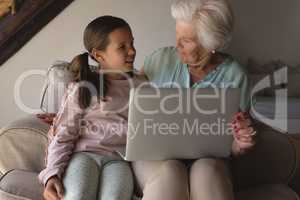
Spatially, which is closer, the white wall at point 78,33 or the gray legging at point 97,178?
the gray legging at point 97,178

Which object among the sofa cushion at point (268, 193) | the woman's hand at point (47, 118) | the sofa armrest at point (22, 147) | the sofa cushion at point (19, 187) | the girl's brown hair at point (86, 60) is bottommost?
the sofa cushion at point (268, 193)

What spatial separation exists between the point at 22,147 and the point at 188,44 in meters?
0.71

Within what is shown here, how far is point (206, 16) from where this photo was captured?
1.53 meters

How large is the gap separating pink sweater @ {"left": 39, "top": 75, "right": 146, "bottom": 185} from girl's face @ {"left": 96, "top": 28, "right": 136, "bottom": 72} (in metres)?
0.06

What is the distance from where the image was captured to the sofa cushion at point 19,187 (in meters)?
1.38

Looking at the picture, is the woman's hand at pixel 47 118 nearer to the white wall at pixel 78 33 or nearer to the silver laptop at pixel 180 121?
the silver laptop at pixel 180 121

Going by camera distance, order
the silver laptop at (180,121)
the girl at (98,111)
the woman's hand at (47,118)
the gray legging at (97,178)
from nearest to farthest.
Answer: the silver laptop at (180,121), the gray legging at (97,178), the girl at (98,111), the woman's hand at (47,118)

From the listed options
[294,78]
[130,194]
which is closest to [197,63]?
[130,194]

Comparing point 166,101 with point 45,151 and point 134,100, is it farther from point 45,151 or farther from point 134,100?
point 45,151

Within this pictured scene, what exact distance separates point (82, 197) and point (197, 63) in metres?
0.66

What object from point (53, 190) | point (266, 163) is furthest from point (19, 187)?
point (266, 163)

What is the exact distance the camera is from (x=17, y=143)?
158cm

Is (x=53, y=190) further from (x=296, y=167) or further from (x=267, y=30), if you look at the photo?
(x=267, y=30)

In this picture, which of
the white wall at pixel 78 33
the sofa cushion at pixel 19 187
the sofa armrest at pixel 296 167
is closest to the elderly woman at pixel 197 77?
the sofa armrest at pixel 296 167
